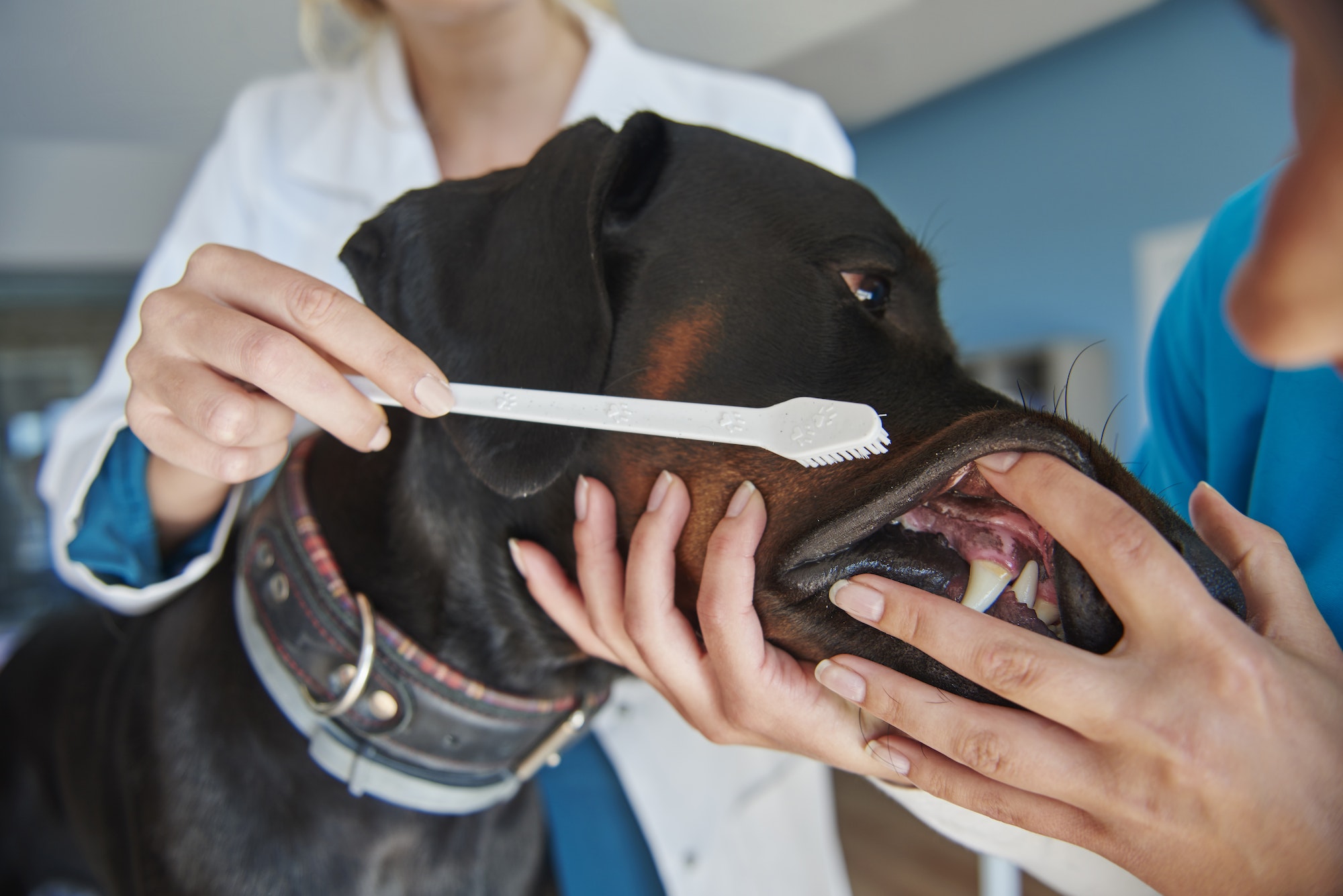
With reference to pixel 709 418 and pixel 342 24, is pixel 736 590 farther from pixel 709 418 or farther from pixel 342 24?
pixel 342 24

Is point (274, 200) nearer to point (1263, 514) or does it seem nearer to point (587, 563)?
point (587, 563)

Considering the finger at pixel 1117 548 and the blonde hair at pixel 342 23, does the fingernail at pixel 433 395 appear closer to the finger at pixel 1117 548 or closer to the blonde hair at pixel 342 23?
the finger at pixel 1117 548

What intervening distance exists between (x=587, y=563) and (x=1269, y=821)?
0.65 metres

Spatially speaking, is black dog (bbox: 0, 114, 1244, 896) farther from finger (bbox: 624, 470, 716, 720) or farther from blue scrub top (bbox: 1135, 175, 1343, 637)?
blue scrub top (bbox: 1135, 175, 1343, 637)

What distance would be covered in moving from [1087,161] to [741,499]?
16.0ft

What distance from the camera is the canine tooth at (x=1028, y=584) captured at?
0.79 meters

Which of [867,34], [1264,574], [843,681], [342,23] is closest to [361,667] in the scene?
[843,681]

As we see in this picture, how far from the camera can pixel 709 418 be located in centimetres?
83

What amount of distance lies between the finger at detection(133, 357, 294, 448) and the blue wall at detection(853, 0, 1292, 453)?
3.31 m

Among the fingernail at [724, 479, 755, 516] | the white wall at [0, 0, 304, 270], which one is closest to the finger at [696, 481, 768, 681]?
the fingernail at [724, 479, 755, 516]

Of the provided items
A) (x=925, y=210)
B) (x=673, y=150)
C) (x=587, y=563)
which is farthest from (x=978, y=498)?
(x=925, y=210)

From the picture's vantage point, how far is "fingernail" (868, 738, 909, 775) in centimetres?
78

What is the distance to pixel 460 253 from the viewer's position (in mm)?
958

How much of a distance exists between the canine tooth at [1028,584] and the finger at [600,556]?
0.42m
